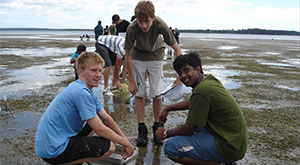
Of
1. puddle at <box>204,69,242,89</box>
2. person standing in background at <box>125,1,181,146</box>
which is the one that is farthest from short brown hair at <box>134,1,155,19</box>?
puddle at <box>204,69,242,89</box>

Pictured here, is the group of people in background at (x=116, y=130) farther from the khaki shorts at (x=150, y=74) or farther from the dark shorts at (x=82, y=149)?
the khaki shorts at (x=150, y=74)

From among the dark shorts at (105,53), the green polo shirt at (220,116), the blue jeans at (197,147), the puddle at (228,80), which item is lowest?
the puddle at (228,80)

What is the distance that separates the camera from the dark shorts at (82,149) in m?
2.48

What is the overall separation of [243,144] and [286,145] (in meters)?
1.69

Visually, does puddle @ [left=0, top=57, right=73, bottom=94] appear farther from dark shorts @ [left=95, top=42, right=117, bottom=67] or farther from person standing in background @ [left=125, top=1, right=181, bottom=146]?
person standing in background @ [left=125, top=1, right=181, bottom=146]

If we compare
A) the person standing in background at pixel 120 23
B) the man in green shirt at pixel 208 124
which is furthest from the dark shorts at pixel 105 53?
the man in green shirt at pixel 208 124

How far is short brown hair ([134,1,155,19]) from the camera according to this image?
11.1 feet

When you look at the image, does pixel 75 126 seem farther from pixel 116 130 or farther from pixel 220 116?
pixel 220 116

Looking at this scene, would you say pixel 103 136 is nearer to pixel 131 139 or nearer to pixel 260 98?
pixel 131 139

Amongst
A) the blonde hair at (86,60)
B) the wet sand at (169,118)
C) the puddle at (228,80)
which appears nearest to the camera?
the blonde hair at (86,60)

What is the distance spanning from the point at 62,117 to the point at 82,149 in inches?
14.0

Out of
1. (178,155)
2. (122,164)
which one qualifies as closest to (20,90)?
(122,164)

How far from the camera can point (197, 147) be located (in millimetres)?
2672

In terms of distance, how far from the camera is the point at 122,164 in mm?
3033
